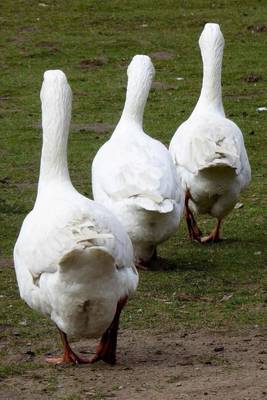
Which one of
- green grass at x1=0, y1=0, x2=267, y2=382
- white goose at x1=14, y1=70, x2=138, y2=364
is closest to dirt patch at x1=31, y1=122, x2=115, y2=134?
green grass at x1=0, y1=0, x2=267, y2=382

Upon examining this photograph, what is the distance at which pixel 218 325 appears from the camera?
344 inches

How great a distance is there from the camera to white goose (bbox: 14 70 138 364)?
7.09 metres

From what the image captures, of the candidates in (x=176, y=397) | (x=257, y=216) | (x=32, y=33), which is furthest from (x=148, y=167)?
(x=32, y=33)

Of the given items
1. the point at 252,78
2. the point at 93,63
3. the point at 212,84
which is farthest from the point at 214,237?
the point at 93,63

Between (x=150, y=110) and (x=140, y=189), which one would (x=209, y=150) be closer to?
(x=140, y=189)

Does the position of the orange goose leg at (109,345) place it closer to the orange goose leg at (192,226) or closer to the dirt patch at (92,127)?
the orange goose leg at (192,226)

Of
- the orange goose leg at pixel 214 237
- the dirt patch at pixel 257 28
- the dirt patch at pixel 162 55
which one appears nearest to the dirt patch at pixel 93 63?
the dirt patch at pixel 162 55

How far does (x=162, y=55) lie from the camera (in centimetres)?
2144

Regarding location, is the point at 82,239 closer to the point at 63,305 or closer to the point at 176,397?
the point at 63,305

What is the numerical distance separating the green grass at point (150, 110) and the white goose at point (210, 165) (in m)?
0.39

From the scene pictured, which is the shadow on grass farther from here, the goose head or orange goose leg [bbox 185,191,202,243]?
the goose head

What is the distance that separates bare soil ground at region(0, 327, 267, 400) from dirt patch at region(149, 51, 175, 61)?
13.1 meters

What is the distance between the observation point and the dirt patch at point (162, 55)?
69.7ft

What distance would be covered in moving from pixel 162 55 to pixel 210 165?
35.6 feet
